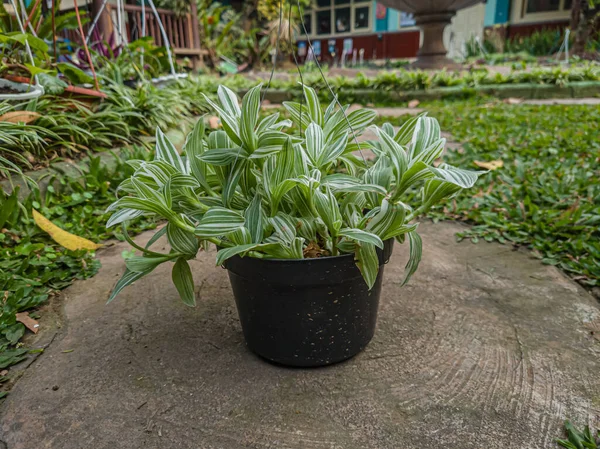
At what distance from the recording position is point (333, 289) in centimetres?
112

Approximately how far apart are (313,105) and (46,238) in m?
1.42

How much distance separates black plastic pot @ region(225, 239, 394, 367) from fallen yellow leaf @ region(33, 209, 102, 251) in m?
1.06

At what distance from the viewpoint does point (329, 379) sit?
1.16 meters

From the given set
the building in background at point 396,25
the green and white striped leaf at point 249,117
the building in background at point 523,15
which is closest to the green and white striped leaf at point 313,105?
the green and white striped leaf at point 249,117

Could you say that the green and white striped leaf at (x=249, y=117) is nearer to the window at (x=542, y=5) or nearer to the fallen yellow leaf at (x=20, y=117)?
the fallen yellow leaf at (x=20, y=117)

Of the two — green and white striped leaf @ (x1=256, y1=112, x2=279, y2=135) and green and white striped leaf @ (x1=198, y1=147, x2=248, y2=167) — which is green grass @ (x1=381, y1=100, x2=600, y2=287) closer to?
green and white striped leaf @ (x1=256, y1=112, x2=279, y2=135)

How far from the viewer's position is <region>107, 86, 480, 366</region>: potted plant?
41.8 inches

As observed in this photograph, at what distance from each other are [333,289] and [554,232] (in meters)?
1.31

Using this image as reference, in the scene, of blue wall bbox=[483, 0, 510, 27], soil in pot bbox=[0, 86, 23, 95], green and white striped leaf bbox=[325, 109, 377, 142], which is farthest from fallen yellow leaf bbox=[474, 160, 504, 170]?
blue wall bbox=[483, 0, 510, 27]

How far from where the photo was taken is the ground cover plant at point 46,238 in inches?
57.8

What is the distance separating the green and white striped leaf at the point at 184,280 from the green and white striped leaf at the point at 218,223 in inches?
6.6

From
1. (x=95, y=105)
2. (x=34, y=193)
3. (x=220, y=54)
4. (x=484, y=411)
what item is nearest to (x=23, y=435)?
(x=484, y=411)

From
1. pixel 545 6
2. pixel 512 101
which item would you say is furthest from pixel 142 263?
pixel 545 6

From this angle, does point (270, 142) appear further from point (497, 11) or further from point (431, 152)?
point (497, 11)
